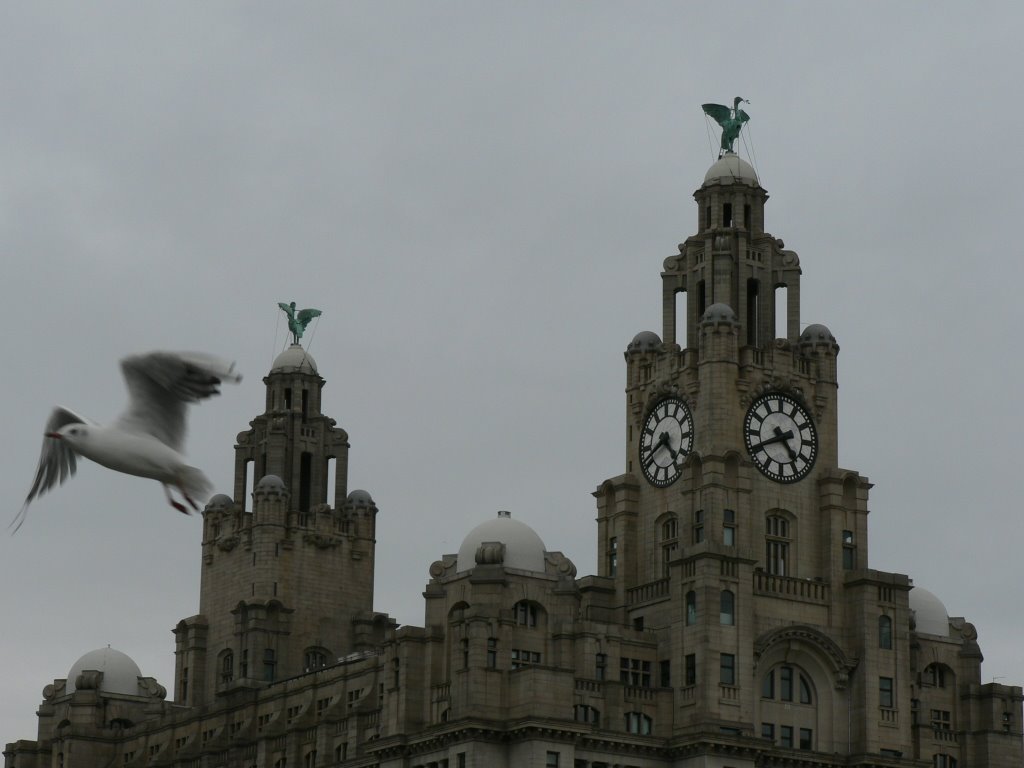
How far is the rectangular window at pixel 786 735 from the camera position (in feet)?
480

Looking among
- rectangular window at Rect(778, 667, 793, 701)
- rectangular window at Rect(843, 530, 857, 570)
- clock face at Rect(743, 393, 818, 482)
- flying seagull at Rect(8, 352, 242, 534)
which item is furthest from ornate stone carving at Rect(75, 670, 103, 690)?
flying seagull at Rect(8, 352, 242, 534)

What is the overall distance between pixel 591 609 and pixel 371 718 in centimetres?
1703

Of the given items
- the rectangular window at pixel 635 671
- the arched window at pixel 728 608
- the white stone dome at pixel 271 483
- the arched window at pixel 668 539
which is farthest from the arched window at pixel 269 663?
the arched window at pixel 728 608

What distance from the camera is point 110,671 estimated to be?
189125mm

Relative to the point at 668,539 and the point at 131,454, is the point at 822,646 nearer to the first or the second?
the point at 668,539

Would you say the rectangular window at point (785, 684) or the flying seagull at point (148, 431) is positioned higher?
the rectangular window at point (785, 684)

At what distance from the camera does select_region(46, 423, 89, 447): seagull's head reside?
37125mm

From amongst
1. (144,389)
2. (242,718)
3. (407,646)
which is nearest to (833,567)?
(407,646)

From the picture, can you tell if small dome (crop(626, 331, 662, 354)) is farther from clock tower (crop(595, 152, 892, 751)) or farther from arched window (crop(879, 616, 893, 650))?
arched window (crop(879, 616, 893, 650))

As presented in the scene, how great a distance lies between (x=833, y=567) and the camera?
150 metres

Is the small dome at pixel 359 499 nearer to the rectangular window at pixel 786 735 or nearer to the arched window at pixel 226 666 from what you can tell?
the arched window at pixel 226 666

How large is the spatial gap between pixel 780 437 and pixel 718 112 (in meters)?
25.3

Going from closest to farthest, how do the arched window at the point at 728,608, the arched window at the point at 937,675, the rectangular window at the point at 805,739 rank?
the arched window at the point at 728,608 < the rectangular window at the point at 805,739 < the arched window at the point at 937,675

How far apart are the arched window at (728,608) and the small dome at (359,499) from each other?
53270 millimetres
